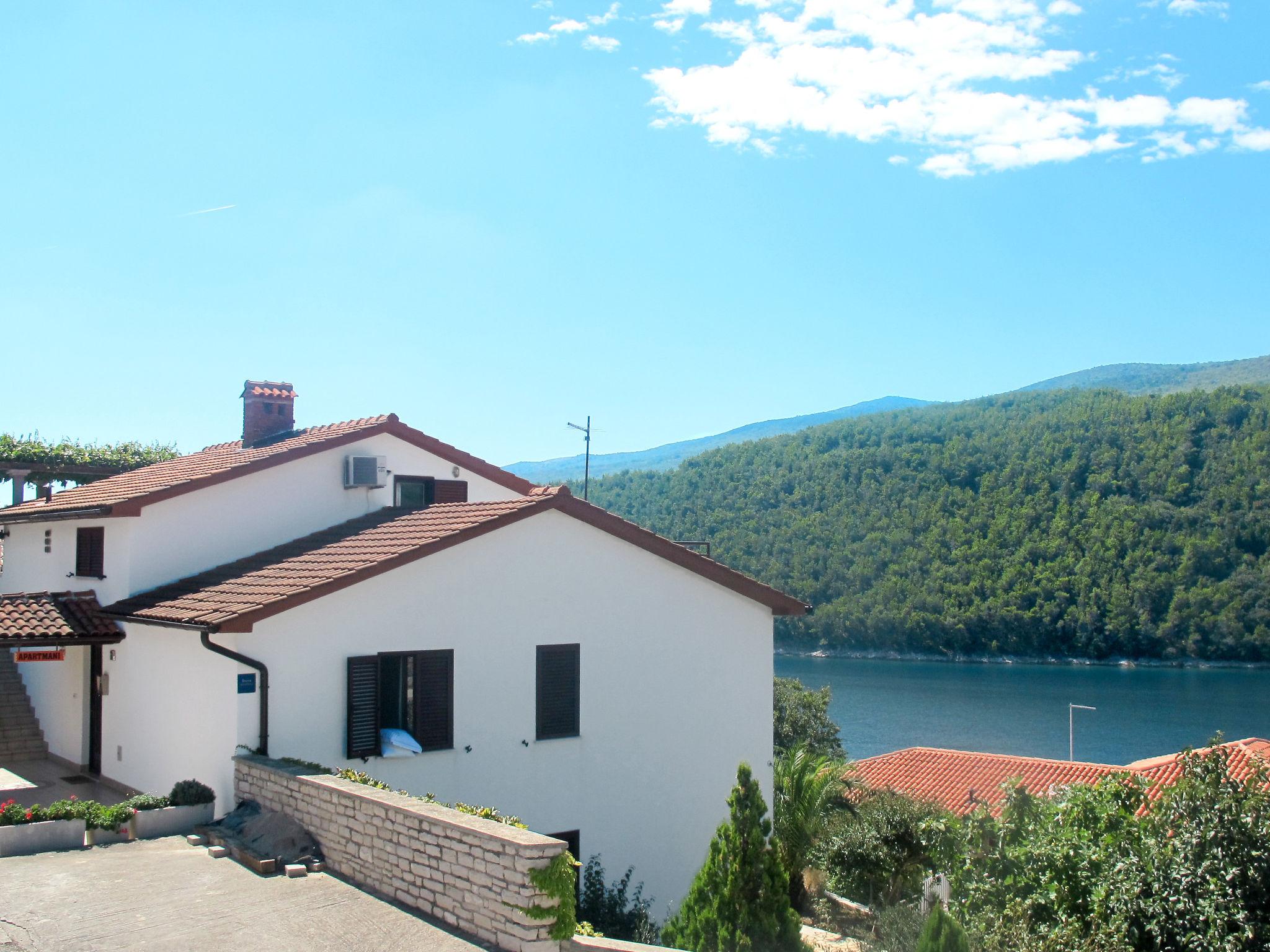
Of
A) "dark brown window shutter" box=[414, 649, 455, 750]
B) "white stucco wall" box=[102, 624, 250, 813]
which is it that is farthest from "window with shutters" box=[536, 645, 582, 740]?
"white stucco wall" box=[102, 624, 250, 813]

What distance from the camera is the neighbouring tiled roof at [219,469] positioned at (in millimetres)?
14594

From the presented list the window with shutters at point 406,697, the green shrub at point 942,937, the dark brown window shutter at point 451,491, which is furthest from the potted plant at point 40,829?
the dark brown window shutter at point 451,491

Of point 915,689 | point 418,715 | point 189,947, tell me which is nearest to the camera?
point 189,947

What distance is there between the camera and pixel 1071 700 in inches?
3937

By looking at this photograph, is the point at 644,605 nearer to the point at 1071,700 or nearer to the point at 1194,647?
the point at 1071,700

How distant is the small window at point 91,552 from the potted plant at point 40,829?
17.1 ft

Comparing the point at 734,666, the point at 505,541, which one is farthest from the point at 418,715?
the point at 734,666

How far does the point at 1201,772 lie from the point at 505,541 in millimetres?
7894

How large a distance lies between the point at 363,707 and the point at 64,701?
7138 mm

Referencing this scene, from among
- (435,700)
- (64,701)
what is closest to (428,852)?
(435,700)

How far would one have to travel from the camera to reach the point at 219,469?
15266 millimetres

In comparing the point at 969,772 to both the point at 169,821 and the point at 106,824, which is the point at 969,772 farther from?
the point at 106,824

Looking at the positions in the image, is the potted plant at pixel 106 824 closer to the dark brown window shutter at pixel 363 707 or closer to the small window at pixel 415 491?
the dark brown window shutter at pixel 363 707

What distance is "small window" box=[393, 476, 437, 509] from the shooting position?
56.6 ft
